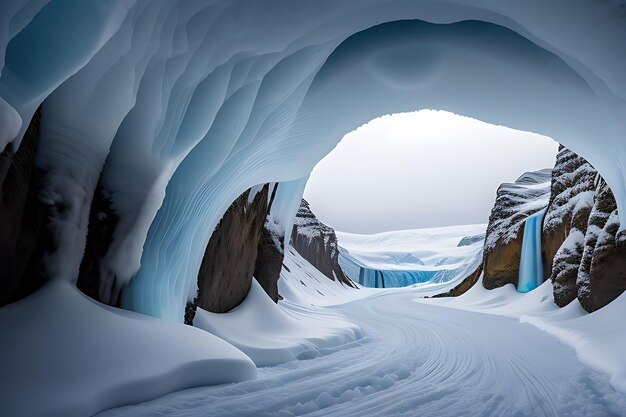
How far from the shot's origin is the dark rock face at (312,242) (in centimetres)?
2414

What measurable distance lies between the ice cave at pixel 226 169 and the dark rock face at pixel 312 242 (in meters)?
17.9

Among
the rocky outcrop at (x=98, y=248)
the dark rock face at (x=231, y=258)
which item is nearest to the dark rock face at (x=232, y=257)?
the dark rock face at (x=231, y=258)

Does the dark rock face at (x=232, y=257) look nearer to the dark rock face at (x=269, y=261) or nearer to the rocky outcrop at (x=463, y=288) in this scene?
the dark rock face at (x=269, y=261)

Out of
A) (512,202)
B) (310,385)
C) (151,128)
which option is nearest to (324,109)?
(151,128)

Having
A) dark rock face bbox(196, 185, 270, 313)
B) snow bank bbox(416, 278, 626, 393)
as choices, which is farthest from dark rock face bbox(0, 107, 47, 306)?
snow bank bbox(416, 278, 626, 393)

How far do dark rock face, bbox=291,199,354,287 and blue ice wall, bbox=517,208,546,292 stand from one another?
13.0 m

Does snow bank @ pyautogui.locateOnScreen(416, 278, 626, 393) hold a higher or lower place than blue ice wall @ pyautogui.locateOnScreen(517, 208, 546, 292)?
lower

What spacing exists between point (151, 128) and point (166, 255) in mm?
1513

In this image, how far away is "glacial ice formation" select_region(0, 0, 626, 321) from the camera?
7.29ft

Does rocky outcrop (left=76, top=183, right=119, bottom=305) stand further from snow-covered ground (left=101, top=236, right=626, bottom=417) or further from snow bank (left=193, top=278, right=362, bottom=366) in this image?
snow bank (left=193, top=278, right=362, bottom=366)

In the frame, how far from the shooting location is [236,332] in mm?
4746

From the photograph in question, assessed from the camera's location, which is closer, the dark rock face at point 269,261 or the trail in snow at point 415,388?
the trail in snow at point 415,388

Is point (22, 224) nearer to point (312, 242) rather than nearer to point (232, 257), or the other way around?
point (232, 257)

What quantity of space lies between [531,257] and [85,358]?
15.2 metres
